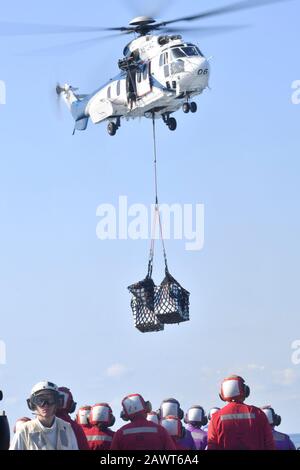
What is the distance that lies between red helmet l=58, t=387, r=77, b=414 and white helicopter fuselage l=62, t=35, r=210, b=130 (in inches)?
837

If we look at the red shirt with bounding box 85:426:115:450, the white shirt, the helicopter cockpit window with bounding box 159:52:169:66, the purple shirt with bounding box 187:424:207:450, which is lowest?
the white shirt

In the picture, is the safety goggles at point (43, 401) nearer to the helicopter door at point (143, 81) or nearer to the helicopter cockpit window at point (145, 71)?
the helicopter door at point (143, 81)

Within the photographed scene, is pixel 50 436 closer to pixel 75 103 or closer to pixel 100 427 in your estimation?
pixel 100 427

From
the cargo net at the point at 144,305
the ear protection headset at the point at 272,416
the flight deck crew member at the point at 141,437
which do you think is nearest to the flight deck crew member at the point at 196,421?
the ear protection headset at the point at 272,416

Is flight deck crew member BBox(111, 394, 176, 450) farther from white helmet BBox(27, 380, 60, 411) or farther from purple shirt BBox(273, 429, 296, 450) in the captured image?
purple shirt BBox(273, 429, 296, 450)

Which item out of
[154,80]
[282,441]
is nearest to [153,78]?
[154,80]

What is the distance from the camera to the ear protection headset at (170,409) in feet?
90.2

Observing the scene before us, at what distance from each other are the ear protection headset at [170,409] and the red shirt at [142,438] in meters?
4.65

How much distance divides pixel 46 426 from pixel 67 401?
12.7 feet

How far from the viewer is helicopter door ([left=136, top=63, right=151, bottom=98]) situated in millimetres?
45828

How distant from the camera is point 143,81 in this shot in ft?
152

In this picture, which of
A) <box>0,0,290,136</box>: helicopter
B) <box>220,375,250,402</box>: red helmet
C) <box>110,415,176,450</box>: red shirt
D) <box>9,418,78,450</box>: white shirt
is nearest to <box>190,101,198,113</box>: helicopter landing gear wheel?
<box>0,0,290,136</box>: helicopter

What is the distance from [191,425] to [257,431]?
560 centimetres
